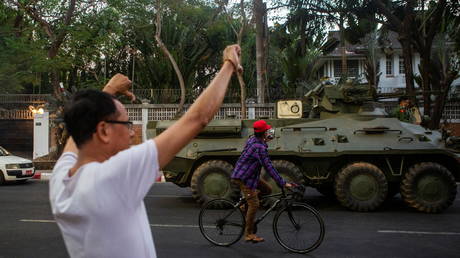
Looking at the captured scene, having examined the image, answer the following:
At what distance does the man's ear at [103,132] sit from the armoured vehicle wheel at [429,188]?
27.2 feet

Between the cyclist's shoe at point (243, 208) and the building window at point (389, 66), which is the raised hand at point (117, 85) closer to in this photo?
the cyclist's shoe at point (243, 208)

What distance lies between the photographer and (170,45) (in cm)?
2478

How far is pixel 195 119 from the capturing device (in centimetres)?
176

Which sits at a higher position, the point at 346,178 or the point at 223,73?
the point at 223,73

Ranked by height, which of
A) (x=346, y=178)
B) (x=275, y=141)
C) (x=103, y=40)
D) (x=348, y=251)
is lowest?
(x=348, y=251)

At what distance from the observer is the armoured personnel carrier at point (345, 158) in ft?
30.0

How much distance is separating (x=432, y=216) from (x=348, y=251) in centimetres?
Answer: 338

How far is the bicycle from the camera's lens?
581 centimetres

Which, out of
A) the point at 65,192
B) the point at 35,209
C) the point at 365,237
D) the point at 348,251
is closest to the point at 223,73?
the point at 65,192

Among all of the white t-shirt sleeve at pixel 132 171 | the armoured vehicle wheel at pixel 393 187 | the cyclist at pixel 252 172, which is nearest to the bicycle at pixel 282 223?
the cyclist at pixel 252 172

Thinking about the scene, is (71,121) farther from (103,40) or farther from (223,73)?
(103,40)

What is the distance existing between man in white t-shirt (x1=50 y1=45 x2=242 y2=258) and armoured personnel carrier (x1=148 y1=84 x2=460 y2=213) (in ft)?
25.0

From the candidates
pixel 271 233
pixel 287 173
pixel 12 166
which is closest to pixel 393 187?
pixel 287 173

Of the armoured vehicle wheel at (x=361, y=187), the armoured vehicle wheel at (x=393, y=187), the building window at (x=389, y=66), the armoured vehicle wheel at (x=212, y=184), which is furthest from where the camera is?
the building window at (x=389, y=66)
